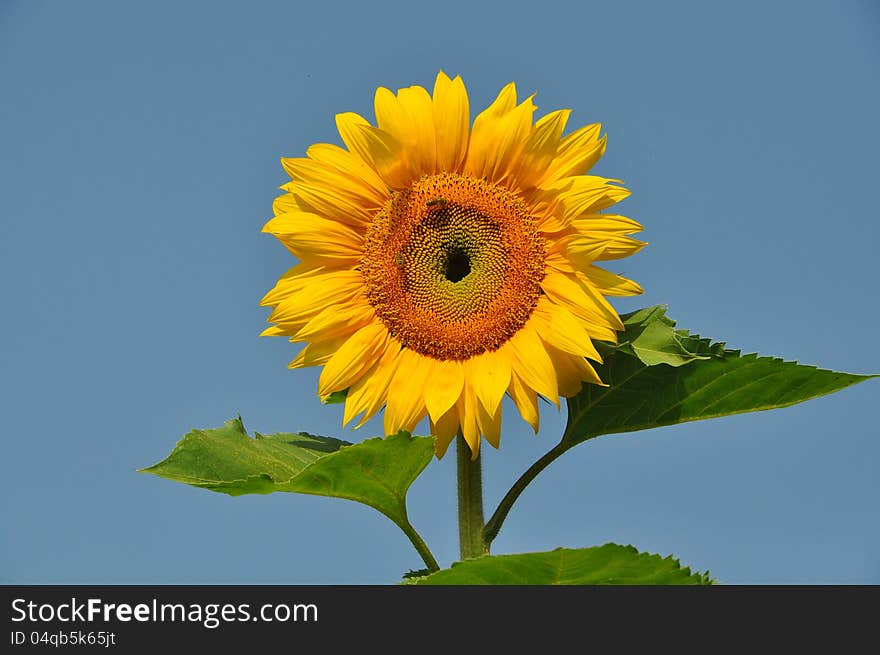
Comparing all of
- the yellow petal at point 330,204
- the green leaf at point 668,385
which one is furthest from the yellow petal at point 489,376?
the yellow petal at point 330,204

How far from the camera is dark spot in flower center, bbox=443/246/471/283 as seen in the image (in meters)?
2.65

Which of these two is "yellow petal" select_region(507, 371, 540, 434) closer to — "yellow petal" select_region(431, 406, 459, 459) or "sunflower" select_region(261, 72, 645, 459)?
"sunflower" select_region(261, 72, 645, 459)

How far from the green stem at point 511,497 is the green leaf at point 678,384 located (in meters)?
0.08

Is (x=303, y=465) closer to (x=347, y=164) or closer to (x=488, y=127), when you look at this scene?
(x=347, y=164)

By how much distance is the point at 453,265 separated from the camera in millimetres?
2672

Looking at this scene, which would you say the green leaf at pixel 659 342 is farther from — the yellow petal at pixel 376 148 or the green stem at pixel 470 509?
the yellow petal at pixel 376 148

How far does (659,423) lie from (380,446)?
2.34ft

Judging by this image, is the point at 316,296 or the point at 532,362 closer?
the point at 532,362

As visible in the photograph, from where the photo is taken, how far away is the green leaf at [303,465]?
226 centimetres

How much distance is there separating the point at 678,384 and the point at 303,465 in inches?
37.4

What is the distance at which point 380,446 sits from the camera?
2.28 m

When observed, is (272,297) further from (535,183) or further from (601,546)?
(601,546)

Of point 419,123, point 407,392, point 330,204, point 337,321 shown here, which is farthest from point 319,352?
point 419,123
